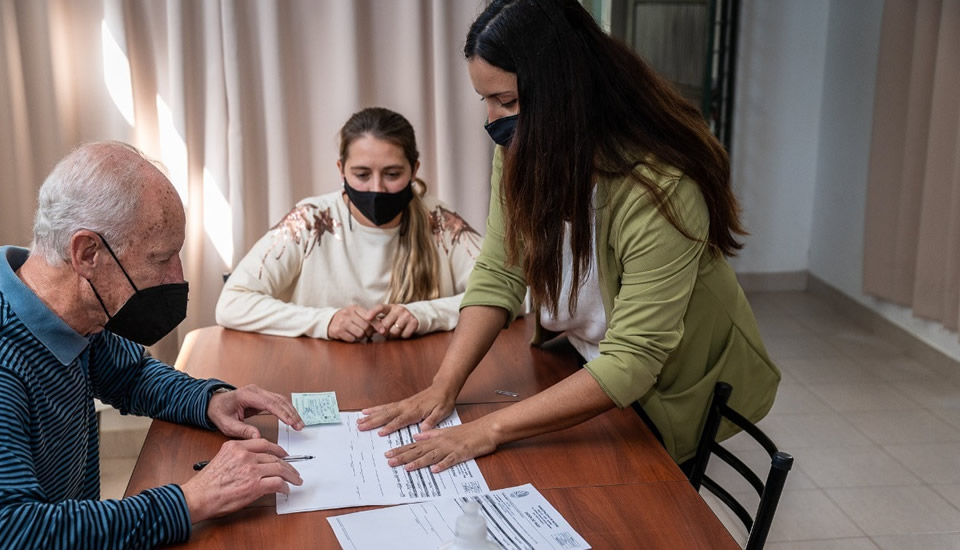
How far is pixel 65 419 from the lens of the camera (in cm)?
142

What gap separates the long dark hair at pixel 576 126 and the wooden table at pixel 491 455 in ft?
1.08

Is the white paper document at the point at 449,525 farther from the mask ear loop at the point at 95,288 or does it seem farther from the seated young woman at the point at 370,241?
the seated young woman at the point at 370,241

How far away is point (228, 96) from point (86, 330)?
2101 millimetres

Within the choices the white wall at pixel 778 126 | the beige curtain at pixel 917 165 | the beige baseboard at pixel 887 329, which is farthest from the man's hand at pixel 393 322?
the white wall at pixel 778 126

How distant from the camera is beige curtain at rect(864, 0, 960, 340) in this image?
12.6 feet

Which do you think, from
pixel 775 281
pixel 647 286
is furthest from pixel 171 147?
pixel 775 281

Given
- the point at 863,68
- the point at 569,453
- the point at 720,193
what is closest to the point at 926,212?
the point at 863,68

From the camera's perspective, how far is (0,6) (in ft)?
10.2

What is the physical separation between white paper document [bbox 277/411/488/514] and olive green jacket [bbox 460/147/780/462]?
0.31 meters

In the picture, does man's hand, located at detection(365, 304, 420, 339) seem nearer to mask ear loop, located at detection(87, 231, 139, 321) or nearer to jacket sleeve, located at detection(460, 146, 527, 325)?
jacket sleeve, located at detection(460, 146, 527, 325)

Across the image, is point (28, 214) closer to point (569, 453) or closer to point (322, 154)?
point (322, 154)

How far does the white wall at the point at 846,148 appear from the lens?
15.4ft

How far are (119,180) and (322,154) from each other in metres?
2.21

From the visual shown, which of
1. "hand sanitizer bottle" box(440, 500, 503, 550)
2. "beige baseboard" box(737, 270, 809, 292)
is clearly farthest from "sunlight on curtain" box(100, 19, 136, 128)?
"beige baseboard" box(737, 270, 809, 292)
